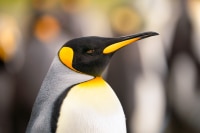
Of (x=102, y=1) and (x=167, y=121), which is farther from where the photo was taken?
(x=102, y=1)

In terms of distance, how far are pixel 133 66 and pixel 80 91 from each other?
1.84 meters

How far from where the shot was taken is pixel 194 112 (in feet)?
11.5

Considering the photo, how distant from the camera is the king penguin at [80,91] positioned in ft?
4.64

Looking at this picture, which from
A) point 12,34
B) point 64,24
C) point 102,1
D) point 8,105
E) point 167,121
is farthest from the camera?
point 102,1

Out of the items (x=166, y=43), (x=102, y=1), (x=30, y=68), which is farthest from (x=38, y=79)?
(x=102, y=1)

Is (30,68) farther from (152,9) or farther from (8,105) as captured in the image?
(152,9)

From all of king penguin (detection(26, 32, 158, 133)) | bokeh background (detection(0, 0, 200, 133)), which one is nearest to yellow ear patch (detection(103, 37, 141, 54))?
king penguin (detection(26, 32, 158, 133))

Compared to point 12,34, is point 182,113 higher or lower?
lower

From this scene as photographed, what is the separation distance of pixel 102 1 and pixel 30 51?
3.73 meters

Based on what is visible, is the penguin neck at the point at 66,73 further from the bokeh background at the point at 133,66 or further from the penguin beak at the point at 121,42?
the bokeh background at the point at 133,66

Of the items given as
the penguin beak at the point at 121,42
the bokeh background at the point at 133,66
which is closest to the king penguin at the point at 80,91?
the penguin beak at the point at 121,42

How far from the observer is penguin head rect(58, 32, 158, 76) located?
4.66 ft

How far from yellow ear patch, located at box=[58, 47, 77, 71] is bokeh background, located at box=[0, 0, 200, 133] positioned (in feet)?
4.93

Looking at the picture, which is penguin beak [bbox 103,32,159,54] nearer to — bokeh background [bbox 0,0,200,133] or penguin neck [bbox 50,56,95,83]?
penguin neck [bbox 50,56,95,83]
